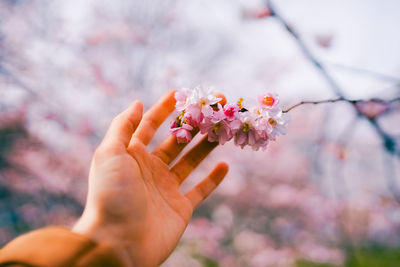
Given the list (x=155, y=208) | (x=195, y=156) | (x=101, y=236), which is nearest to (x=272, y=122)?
(x=195, y=156)

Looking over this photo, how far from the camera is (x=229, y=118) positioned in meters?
1.12

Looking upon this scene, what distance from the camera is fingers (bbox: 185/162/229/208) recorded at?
138cm

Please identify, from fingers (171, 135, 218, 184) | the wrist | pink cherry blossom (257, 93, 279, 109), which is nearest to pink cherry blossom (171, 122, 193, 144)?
fingers (171, 135, 218, 184)

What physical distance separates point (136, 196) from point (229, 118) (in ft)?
1.64

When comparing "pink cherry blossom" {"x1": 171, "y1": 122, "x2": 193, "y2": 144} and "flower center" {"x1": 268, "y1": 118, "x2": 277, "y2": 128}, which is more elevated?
"pink cherry blossom" {"x1": 171, "y1": 122, "x2": 193, "y2": 144}

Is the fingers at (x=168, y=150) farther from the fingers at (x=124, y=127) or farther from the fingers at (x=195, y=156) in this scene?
the fingers at (x=124, y=127)

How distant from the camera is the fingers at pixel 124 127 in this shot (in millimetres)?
1003

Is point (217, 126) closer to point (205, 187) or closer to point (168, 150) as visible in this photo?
point (168, 150)

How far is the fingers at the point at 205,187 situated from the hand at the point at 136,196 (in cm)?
2

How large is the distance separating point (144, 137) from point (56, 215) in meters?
3.17

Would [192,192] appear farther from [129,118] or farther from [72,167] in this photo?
[72,167]

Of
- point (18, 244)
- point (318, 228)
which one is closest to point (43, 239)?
point (18, 244)

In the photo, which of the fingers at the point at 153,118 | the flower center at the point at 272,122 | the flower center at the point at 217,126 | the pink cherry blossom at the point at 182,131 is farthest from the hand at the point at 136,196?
the flower center at the point at 272,122

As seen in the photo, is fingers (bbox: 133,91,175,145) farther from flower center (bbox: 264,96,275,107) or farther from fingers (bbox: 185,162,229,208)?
flower center (bbox: 264,96,275,107)
